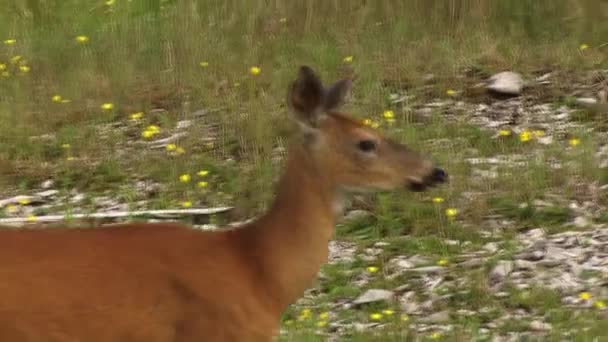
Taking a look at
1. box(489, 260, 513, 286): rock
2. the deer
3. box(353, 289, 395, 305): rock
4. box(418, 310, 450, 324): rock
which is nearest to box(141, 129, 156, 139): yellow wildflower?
box(353, 289, 395, 305): rock

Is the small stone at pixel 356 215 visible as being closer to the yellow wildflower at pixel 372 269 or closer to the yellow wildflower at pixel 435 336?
the yellow wildflower at pixel 372 269

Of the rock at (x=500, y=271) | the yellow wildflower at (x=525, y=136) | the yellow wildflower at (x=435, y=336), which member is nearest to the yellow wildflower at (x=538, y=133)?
the yellow wildflower at (x=525, y=136)

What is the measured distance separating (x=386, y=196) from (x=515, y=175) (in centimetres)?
80

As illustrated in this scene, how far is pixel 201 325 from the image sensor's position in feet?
18.2

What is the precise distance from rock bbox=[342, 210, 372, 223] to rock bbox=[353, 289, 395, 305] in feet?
3.44

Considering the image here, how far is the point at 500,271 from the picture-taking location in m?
7.95

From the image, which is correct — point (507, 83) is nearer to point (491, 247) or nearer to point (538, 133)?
point (538, 133)

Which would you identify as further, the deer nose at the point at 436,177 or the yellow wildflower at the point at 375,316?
the yellow wildflower at the point at 375,316

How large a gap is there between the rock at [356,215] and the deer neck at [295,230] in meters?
2.72

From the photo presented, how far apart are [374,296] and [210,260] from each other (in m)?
2.21

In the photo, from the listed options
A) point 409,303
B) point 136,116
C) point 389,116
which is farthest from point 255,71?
point 409,303

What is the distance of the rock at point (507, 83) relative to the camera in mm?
10773

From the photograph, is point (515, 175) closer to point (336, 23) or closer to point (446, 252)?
point (446, 252)

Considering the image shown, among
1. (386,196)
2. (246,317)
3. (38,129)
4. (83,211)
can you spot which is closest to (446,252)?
(386,196)
